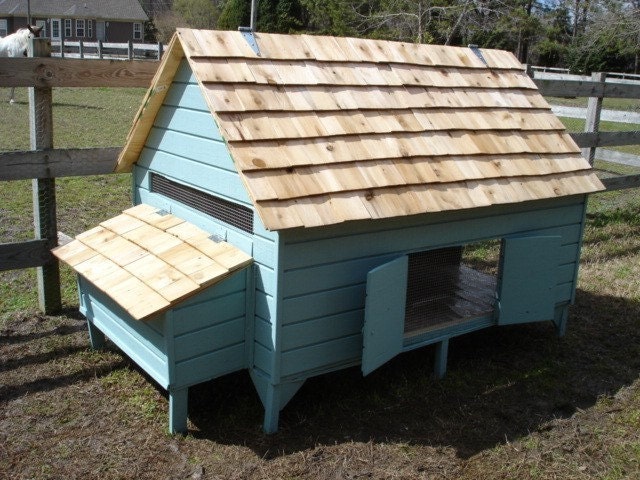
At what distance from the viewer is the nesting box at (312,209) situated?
3463 millimetres

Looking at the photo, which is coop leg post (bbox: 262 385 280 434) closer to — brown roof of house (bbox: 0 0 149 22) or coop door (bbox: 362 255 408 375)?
coop door (bbox: 362 255 408 375)

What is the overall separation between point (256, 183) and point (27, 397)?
6.35 ft

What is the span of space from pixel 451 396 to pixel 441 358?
10.6 inches

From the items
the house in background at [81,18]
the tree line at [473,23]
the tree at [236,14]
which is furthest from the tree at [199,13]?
the house in background at [81,18]

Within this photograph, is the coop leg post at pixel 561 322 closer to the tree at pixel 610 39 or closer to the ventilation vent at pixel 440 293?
the ventilation vent at pixel 440 293

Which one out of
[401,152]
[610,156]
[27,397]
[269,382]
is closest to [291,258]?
[269,382]

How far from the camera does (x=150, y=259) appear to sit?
3689 millimetres

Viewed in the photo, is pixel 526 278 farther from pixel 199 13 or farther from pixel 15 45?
pixel 199 13

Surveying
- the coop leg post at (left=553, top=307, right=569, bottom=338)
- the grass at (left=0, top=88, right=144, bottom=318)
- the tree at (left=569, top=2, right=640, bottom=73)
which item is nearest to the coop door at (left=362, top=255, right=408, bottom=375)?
the coop leg post at (left=553, top=307, right=569, bottom=338)

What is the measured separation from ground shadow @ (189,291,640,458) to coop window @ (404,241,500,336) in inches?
14.1

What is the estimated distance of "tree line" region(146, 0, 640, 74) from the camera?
22.5 meters

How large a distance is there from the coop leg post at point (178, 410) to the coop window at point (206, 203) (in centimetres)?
92

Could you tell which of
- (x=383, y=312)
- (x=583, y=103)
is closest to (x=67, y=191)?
(x=383, y=312)

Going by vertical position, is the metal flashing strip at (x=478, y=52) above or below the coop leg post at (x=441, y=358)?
above
